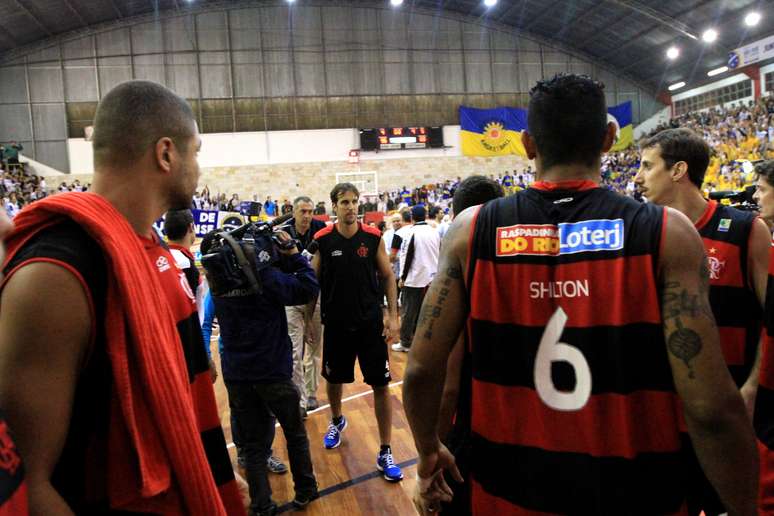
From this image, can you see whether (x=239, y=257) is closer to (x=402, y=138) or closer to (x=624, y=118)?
(x=402, y=138)

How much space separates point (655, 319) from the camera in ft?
4.11

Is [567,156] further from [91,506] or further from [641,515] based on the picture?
[91,506]

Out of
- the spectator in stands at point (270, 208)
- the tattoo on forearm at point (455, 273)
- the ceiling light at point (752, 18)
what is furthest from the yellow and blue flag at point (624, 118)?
the tattoo on forearm at point (455, 273)

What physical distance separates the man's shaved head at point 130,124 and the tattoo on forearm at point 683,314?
135 cm

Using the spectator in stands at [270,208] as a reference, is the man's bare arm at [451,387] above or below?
below

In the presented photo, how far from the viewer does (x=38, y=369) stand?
0.93 meters

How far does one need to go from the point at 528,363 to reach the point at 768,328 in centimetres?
110

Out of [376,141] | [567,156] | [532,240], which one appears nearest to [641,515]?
[532,240]

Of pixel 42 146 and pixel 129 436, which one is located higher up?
pixel 42 146

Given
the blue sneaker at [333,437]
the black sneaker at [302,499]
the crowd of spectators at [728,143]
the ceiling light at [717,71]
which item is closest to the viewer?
the black sneaker at [302,499]

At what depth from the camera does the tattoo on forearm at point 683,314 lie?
4.04ft

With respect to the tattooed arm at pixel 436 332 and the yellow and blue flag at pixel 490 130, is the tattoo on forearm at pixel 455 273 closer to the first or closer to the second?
the tattooed arm at pixel 436 332

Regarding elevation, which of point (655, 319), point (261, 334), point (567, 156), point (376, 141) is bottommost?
point (261, 334)

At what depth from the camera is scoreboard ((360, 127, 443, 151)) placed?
2431 centimetres
